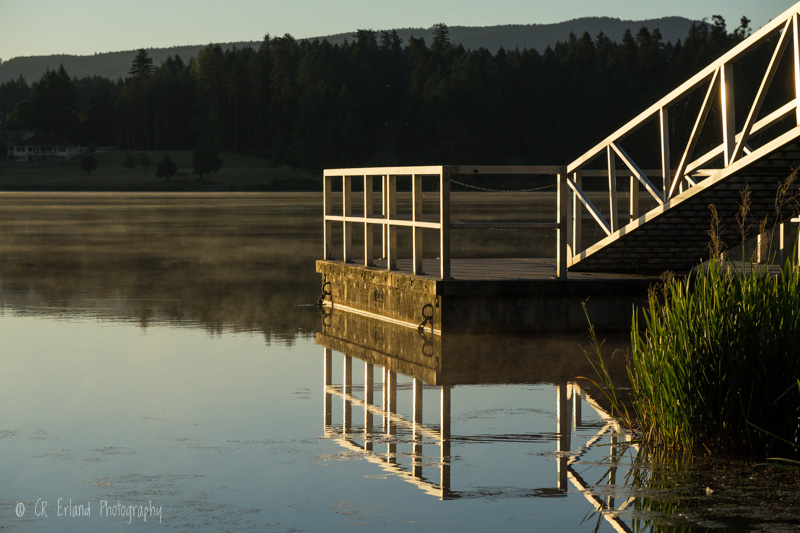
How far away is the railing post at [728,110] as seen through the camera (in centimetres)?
1405

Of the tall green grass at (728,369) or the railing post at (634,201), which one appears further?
the railing post at (634,201)

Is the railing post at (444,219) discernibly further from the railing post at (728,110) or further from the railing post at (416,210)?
A: the railing post at (728,110)

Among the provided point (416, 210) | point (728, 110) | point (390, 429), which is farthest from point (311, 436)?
point (416, 210)

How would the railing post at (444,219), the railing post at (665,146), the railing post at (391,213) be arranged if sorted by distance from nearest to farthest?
the railing post at (665,146), the railing post at (444,219), the railing post at (391,213)

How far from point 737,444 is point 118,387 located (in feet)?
19.3

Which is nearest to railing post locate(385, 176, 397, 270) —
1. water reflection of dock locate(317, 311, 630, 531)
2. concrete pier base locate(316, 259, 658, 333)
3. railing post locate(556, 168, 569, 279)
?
concrete pier base locate(316, 259, 658, 333)

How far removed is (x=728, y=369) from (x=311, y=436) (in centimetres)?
306

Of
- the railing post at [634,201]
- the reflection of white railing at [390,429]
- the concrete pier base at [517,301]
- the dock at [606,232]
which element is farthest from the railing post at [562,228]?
the reflection of white railing at [390,429]

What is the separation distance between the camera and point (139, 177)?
17038 centimetres

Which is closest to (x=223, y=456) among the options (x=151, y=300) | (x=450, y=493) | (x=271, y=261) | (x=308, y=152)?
(x=450, y=493)

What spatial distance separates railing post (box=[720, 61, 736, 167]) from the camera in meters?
14.1

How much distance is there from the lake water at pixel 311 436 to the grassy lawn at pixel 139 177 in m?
138

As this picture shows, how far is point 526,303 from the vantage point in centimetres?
1664

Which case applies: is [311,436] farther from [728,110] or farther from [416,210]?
[416,210]
